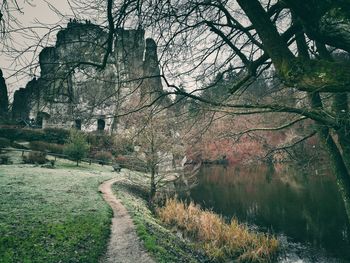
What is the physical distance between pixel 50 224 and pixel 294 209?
13.0 m

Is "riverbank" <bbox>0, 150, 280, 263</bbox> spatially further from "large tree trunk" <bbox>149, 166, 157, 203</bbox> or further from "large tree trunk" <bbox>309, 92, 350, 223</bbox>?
"large tree trunk" <bbox>309, 92, 350, 223</bbox>

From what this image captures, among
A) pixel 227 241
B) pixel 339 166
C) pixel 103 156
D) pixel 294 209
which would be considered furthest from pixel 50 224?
pixel 103 156

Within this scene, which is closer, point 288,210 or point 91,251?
point 91,251

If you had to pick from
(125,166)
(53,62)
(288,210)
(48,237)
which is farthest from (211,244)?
(125,166)

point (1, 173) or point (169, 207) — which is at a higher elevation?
point (1, 173)

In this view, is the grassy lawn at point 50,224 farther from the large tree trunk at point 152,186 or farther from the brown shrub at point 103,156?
the brown shrub at point 103,156

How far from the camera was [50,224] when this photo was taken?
7.08 meters

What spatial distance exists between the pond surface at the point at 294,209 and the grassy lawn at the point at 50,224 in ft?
21.3

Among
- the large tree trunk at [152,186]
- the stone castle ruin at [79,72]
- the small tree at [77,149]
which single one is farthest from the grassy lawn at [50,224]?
the small tree at [77,149]

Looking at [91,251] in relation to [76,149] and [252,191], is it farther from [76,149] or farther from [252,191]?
[76,149]

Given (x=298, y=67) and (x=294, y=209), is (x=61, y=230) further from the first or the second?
(x=294, y=209)

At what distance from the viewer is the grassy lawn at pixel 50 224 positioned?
18.3 feet

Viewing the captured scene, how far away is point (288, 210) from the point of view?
15.1 metres

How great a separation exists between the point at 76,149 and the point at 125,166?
6.10 meters
